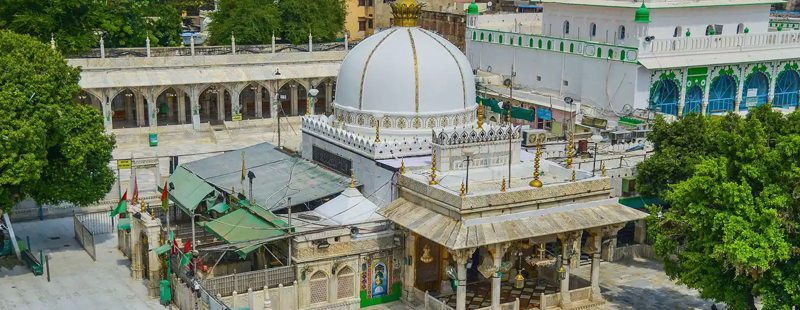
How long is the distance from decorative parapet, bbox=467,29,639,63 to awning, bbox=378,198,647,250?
18.9 metres

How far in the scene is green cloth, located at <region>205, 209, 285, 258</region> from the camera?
26.2 metres

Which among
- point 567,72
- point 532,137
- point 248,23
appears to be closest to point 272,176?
point 532,137

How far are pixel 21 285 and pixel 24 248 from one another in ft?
8.89

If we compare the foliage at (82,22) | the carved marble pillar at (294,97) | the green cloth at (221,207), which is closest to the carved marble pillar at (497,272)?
the green cloth at (221,207)

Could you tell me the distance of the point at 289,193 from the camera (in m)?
29.9

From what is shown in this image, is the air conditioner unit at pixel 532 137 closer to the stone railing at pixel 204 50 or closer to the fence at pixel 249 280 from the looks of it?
the fence at pixel 249 280

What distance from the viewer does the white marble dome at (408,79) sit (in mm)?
31031

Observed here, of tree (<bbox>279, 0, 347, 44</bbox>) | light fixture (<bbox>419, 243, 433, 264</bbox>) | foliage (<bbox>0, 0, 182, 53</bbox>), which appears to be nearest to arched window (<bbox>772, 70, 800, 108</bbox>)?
tree (<bbox>279, 0, 347, 44</bbox>)

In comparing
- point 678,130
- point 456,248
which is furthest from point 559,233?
point 678,130

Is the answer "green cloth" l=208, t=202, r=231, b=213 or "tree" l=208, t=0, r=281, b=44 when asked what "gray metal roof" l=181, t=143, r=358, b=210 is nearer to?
"green cloth" l=208, t=202, r=231, b=213

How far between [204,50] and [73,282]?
28.7m

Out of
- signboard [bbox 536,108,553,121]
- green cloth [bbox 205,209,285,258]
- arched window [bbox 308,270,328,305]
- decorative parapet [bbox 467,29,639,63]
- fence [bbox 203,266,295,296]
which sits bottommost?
arched window [bbox 308,270,328,305]

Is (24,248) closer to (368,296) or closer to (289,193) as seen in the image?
(289,193)

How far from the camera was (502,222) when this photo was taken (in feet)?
82.4
